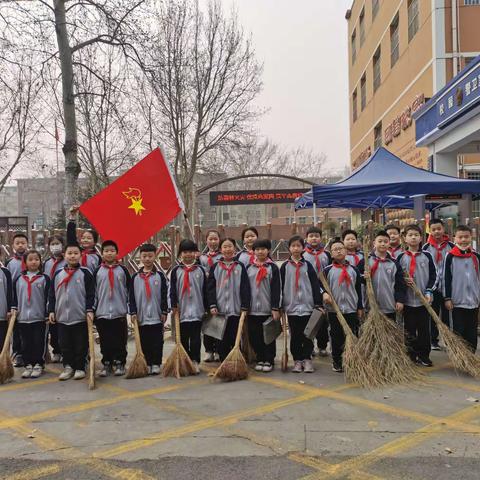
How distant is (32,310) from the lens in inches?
232

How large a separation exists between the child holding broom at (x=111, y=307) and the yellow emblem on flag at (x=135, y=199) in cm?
106

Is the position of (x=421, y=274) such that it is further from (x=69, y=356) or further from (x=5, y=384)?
(x=5, y=384)

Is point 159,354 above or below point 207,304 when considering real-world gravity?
below

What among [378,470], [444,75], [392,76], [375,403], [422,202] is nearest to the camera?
[378,470]

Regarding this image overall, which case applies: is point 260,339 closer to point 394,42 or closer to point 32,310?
point 32,310

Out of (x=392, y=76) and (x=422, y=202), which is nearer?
(x=422, y=202)

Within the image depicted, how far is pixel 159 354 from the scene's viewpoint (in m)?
5.95

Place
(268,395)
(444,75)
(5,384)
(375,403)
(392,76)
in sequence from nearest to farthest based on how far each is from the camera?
(375,403) → (268,395) → (5,384) → (444,75) → (392,76)

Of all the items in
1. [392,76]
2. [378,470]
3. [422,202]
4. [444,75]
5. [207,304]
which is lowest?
[378,470]

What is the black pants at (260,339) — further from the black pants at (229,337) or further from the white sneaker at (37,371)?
the white sneaker at (37,371)

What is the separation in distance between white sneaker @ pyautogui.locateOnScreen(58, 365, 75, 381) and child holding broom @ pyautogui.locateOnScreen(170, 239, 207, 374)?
129 cm

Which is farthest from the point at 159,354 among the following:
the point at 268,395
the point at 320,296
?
the point at 320,296

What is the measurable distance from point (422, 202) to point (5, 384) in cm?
782

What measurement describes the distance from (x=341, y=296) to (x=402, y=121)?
13862 mm
